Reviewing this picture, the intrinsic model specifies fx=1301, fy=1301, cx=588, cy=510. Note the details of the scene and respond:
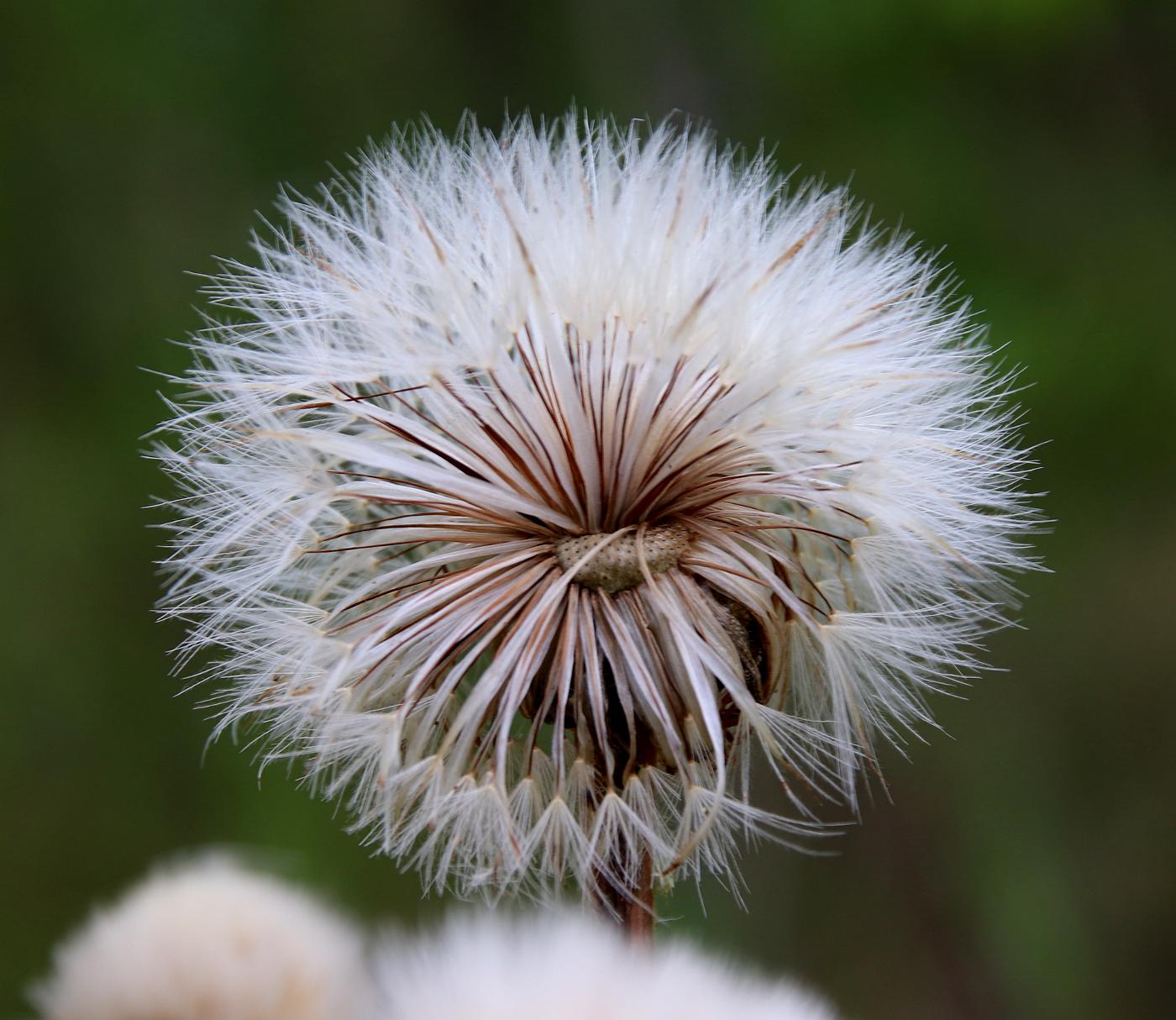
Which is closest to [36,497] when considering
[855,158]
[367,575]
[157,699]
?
Result: [157,699]

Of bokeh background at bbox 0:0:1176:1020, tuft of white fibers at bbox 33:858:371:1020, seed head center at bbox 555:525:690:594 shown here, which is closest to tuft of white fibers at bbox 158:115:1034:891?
seed head center at bbox 555:525:690:594

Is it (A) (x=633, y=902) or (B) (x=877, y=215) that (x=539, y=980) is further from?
(B) (x=877, y=215)

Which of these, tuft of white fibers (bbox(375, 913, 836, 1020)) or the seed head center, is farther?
the seed head center

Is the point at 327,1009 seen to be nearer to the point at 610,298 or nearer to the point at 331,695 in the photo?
the point at 331,695

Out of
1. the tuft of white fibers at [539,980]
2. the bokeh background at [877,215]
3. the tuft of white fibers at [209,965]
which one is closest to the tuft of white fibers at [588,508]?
the tuft of white fibers at [209,965]

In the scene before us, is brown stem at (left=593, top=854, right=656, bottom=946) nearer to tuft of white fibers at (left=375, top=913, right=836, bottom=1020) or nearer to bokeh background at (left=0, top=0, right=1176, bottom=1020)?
tuft of white fibers at (left=375, top=913, right=836, bottom=1020)

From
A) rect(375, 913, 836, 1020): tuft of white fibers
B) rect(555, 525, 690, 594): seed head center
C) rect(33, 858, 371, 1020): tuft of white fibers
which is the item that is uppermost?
rect(555, 525, 690, 594): seed head center

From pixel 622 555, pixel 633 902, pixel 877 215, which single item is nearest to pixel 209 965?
pixel 633 902
